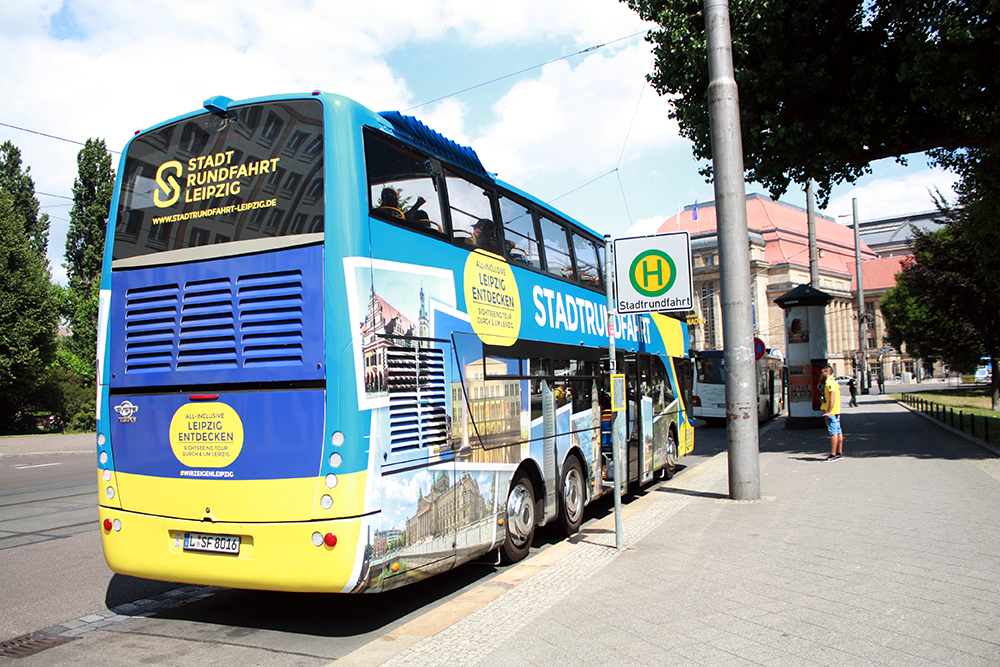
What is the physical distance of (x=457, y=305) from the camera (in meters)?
6.35

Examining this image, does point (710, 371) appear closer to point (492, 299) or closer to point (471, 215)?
point (492, 299)

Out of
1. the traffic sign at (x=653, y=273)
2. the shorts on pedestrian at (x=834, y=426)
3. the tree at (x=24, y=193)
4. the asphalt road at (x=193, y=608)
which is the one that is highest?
the tree at (x=24, y=193)

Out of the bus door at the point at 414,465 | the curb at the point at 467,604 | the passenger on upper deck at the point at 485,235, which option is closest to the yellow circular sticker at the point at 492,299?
the passenger on upper deck at the point at 485,235

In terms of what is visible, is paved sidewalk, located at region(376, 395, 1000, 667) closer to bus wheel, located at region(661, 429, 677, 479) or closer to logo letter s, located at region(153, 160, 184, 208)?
bus wheel, located at region(661, 429, 677, 479)

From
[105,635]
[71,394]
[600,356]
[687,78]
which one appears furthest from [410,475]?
[71,394]

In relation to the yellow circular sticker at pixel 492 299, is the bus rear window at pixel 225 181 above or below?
above

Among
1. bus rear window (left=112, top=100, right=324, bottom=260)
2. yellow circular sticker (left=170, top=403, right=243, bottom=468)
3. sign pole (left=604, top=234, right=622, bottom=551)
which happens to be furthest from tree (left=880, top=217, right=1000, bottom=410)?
yellow circular sticker (left=170, top=403, right=243, bottom=468)

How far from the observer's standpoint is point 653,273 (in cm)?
884

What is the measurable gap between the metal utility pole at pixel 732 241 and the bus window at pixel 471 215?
469cm

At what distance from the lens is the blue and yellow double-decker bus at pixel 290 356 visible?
500 centimetres

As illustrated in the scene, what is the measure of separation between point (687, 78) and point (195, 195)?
1319 centimetres

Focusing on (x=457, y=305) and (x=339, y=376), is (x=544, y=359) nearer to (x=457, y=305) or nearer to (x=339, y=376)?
(x=457, y=305)

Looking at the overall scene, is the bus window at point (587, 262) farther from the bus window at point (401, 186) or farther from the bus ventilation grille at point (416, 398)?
the bus ventilation grille at point (416, 398)

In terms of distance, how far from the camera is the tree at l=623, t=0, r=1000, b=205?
1483cm
